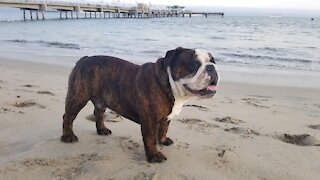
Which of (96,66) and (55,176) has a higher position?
(96,66)

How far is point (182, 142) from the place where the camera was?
4246 millimetres

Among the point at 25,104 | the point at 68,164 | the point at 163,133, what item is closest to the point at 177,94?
the point at 163,133

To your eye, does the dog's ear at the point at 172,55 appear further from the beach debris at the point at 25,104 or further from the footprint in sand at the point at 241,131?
the beach debris at the point at 25,104

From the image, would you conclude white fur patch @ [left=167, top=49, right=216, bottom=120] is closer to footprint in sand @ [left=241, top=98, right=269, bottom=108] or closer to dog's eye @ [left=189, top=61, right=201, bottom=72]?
dog's eye @ [left=189, top=61, right=201, bottom=72]

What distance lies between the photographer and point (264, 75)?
10.1 m

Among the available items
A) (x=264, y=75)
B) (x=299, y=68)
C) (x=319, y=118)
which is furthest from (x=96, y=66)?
(x=299, y=68)

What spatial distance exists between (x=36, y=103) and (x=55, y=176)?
2.76 meters

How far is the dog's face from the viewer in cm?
325

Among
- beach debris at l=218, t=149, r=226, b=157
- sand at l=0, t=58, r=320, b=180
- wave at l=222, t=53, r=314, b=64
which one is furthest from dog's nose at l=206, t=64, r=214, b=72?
wave at l=222, t=53, r=314, b=64

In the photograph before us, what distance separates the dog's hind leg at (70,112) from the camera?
161 inches

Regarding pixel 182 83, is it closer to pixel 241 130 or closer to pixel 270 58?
pixel 241 130

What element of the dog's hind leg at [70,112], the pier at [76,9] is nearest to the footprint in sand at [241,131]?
the dog's hind leg at [70,112]

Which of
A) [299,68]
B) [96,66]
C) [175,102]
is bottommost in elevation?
[299,68]

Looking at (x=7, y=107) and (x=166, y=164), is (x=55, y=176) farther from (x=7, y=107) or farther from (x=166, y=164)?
(x=7, y=107)
